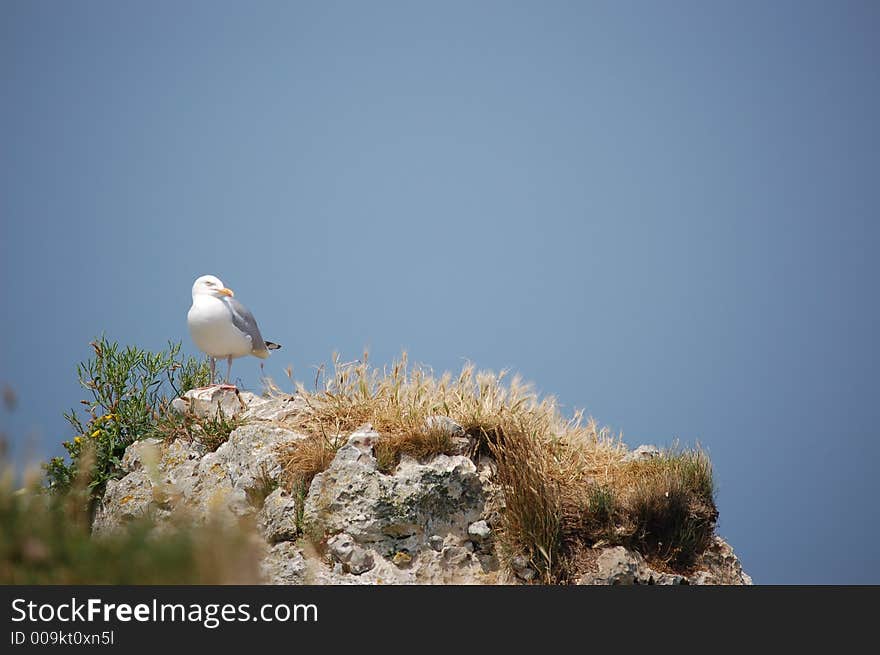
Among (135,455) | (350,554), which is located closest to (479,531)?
(350,554)

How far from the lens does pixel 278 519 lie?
8.80 m

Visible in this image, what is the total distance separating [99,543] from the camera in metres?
4.63

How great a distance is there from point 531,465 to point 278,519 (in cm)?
288

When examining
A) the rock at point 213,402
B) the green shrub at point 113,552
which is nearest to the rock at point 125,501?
the rock at point 213,402

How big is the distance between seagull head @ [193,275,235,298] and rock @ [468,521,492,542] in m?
4.36

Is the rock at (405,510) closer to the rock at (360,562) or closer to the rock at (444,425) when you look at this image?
the rock at (360,562)

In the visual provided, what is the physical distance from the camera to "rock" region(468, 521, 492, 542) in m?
8.83

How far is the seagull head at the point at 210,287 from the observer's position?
10.4m

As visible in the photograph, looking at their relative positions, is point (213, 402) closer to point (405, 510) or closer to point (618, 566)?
point (405, 510)
